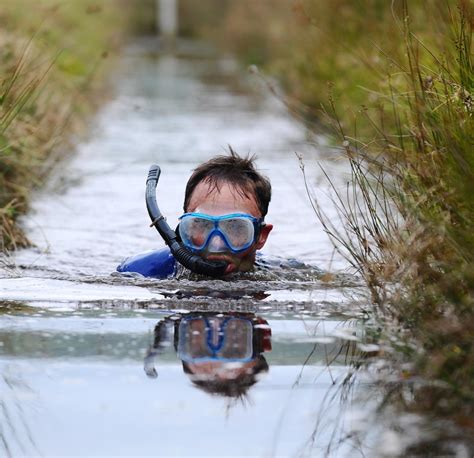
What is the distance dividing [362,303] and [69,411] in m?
1.64

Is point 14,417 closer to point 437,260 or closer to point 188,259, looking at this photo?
point 437,260

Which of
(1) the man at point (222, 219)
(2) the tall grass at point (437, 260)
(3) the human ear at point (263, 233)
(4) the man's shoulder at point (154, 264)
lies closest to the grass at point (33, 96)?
(4) the man's shoulder at point (154, 264)

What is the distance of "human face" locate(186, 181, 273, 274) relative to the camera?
5.75 metres

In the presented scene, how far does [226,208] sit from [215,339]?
4.55 ft

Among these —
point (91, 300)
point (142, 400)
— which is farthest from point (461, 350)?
point (91, 300)

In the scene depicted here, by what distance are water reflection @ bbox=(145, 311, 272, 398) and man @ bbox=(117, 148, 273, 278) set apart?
0.68 m

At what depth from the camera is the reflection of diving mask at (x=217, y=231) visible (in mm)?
5703

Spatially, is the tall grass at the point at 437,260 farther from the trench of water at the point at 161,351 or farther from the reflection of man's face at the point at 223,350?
the reflection of man's face at the point at 223,350

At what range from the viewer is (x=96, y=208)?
961 centimetres

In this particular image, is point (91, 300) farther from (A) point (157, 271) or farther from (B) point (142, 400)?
(B) point (142, 400)

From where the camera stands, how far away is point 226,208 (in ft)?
19.2

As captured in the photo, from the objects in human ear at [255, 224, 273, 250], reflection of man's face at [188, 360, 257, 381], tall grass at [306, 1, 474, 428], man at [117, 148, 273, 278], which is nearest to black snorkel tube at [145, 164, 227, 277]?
man at [117, 148, 273, 278]

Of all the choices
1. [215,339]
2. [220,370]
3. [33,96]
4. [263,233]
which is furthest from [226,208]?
[33,96]

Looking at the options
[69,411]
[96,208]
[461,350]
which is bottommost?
[69,411]
